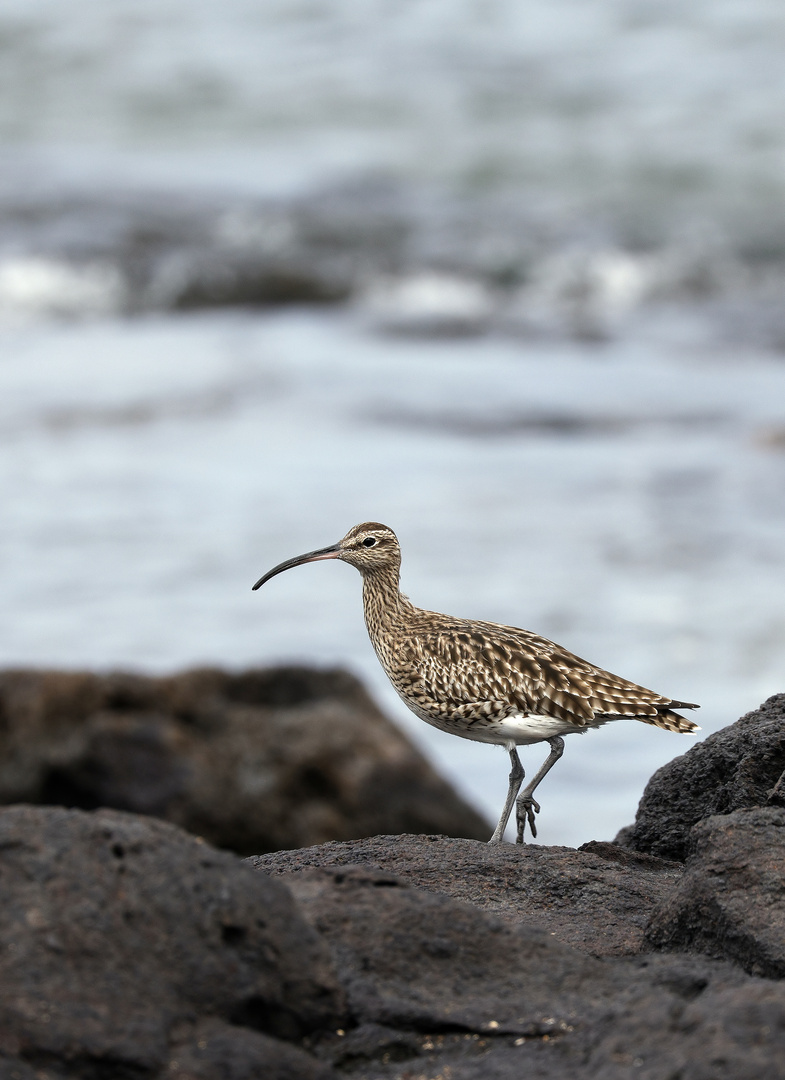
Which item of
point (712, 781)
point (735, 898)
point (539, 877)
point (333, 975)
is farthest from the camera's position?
point (712, 781)

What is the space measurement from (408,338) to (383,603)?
20.6m

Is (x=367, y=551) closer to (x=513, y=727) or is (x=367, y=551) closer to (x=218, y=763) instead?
(x=513, y=727)

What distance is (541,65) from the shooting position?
146ft

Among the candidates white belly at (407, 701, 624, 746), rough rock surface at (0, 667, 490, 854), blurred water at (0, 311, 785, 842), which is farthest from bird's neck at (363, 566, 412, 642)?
blurred water at (0, 311, 785, 842)

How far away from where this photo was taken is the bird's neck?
707 centimetres

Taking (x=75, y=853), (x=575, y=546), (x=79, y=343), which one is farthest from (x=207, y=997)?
(x=79, y=343)

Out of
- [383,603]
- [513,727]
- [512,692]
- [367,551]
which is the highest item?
[367,551]

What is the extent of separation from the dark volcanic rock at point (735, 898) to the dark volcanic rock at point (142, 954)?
1112mm

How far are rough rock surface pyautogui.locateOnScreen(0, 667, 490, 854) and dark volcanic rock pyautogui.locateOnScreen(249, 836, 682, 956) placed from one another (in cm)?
450

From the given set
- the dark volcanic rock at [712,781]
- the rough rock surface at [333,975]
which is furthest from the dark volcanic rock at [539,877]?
the rough rock surface at [333,975]

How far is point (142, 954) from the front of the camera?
336cm

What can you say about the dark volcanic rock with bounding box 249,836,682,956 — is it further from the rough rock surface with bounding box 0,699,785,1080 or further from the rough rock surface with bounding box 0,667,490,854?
the rough rock surface with bounding box 0,667,490,854

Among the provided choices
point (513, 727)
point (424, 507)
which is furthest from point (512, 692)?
point (424, 507)

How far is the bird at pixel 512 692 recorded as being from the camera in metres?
6.36
